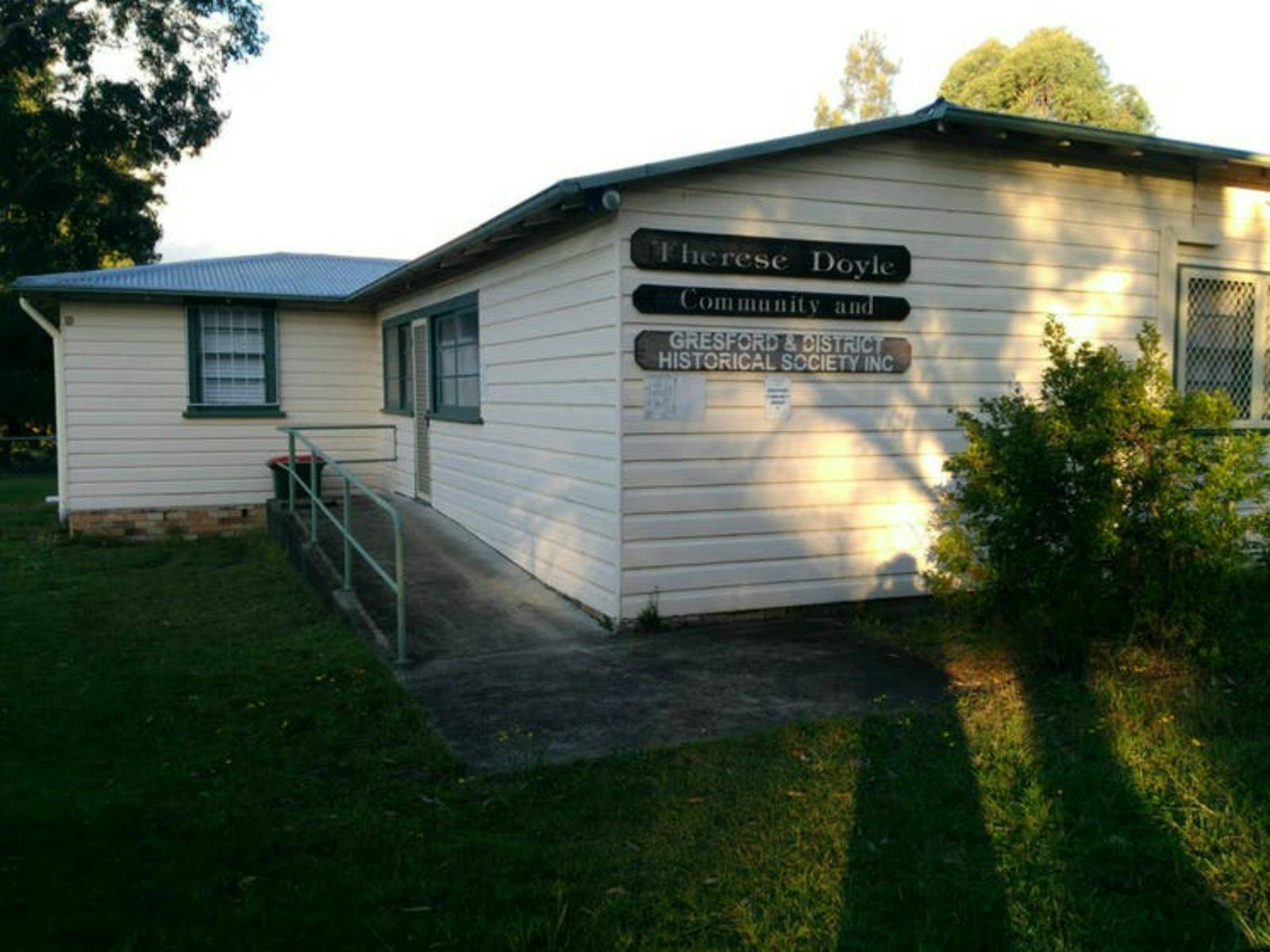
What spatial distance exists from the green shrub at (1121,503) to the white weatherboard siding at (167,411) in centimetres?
1029

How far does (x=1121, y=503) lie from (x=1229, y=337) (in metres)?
4.32

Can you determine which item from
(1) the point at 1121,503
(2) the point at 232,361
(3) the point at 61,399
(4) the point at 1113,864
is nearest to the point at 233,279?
(2) the point at 232,361

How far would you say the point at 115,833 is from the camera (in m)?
4.11

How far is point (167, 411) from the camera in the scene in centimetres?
1379

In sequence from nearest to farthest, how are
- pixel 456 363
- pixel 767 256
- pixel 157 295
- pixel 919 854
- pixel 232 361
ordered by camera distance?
1. pixel 919 854
2. pixel 767 256
3. pixel 456 363
4. pixel 157 295
5. pixel 232 361

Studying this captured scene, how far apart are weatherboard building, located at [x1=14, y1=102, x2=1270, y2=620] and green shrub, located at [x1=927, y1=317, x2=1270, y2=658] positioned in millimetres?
1831

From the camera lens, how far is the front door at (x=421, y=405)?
1234 cm

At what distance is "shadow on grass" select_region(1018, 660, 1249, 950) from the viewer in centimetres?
328

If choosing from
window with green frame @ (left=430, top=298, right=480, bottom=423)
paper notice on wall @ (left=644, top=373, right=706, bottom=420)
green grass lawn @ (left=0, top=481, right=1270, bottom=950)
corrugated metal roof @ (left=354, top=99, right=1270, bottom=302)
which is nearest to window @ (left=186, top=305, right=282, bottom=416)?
window with green frame @ (left=430, top=298, right=480, bottom=423)

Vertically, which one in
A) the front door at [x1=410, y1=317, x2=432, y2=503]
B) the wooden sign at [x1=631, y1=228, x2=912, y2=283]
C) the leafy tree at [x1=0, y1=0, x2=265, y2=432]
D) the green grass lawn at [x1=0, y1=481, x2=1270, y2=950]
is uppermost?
the leafy tree at [x1=0, y1=0, x2=265, y2=432]

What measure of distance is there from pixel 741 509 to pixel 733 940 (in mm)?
4385

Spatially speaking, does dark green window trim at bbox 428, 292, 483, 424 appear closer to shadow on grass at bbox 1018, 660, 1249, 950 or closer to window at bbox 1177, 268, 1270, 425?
window at bbox 1177, 268, 1270, 425

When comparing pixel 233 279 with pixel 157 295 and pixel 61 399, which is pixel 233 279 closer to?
pixel 157 295

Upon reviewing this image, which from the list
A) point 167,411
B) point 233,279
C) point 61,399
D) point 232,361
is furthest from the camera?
point 233,279
